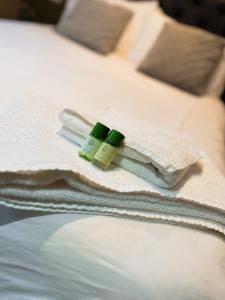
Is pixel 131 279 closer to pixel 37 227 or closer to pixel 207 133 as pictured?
pixel 37 227

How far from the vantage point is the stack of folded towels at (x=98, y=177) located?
798 millimetres

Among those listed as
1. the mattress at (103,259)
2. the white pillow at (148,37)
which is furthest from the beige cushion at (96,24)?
the mattress at (103,259)

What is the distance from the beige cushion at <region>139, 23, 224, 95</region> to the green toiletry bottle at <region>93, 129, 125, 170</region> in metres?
1.16

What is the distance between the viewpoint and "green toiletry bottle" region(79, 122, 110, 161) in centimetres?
90

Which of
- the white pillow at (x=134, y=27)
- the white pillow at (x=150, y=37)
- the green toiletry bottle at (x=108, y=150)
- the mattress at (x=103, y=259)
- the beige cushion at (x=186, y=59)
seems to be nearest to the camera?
the mattress at (x=103, y=259)

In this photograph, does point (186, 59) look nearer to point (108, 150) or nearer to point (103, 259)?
point (108, 150)

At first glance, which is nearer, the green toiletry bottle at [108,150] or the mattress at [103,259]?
A: the mattress at [103,259]

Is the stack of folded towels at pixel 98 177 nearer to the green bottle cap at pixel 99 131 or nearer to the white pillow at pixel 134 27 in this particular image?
the green bottle cap at pixel 99 131

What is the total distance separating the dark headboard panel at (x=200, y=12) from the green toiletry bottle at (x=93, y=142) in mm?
1544

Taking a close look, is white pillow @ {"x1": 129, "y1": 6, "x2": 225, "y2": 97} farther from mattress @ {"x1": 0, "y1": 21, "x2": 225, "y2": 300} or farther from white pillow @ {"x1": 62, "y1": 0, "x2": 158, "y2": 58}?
mattress @ {"x1": 0, "y1": 21, "x2": 225, "y2": 300}

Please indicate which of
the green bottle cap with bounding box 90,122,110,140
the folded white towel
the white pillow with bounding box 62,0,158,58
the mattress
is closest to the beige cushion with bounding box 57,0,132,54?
the white pillow with bounding box 62,0,158,58

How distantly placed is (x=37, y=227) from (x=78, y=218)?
0.28 ft

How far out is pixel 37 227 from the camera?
80cm

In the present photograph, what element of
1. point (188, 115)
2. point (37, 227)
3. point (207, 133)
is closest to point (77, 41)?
point (188, 115)
